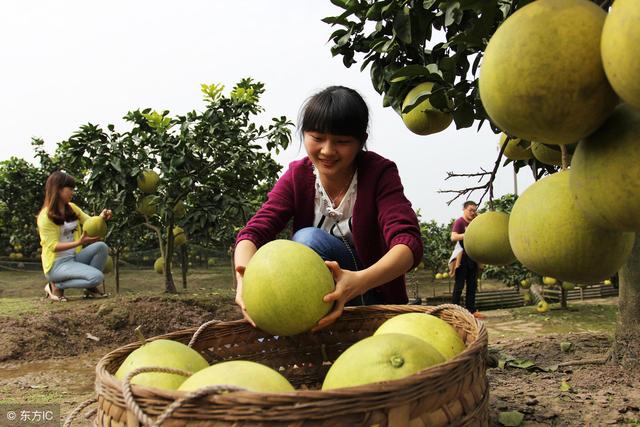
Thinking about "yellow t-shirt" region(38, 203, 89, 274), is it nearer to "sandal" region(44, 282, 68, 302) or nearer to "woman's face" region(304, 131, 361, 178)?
"sandal" region(44, 282, 68, 302)

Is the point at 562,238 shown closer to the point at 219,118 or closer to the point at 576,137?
the point at 576,137

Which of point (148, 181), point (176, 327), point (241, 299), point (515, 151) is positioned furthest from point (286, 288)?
point (148, 181)

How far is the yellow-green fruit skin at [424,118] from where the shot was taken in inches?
100

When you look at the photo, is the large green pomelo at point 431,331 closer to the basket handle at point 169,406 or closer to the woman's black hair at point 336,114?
the basket handle at point 169,406

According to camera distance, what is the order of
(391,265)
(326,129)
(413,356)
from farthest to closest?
(326,129), (391,265), (413,356)

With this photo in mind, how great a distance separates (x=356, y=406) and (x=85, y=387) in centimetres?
326

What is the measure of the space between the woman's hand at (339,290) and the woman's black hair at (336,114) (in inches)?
28.0

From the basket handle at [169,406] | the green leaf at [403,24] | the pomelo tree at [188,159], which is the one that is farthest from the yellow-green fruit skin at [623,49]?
the pomelo tree at [188,159]

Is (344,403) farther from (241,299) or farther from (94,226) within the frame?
(94,226)

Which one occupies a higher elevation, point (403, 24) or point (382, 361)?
point (403, 24)

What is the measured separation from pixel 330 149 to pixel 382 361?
118 cm

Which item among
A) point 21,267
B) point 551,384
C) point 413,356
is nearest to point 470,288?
point 551,384

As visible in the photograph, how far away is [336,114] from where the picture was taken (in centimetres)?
224

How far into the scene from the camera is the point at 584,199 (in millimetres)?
1021
